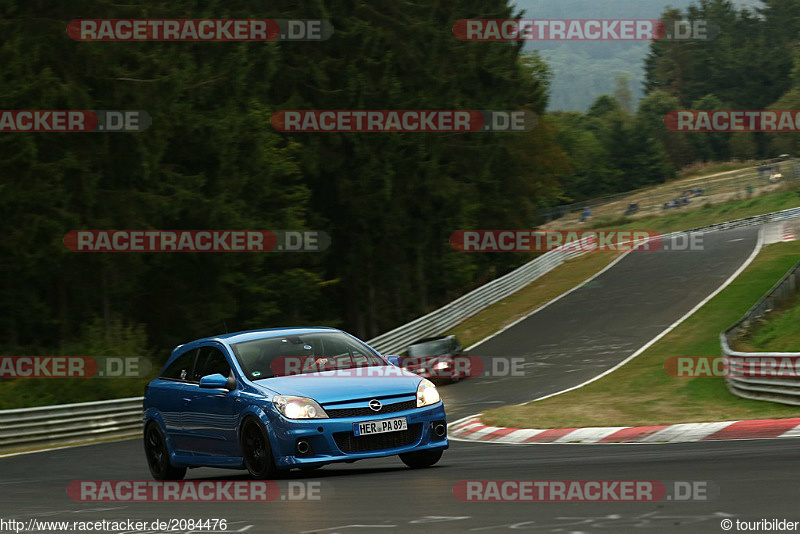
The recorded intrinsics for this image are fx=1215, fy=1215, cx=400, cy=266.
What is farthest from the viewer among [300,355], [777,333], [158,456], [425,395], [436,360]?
[436,360]

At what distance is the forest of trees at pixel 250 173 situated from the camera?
32.3m

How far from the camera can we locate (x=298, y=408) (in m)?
10.8

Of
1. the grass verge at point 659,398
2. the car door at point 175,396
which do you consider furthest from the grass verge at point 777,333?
the car door at point 175,396

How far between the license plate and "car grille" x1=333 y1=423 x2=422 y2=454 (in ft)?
0.12

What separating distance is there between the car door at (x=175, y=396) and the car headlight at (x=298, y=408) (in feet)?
6.03

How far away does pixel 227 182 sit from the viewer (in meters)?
38.7

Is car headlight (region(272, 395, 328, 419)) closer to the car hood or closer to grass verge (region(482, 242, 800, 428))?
the car hood

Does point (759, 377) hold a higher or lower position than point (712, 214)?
lower

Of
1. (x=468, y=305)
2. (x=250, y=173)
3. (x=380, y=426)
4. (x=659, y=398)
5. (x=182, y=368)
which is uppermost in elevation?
(x=250, y=173)

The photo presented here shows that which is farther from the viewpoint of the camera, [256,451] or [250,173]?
[250,173]

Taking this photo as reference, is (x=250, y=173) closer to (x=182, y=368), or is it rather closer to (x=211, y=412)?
(x=182, y=368)

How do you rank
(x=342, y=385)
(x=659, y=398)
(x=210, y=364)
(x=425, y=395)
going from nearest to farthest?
(x=342, y=385) < (x=425, y=395) < (x=210, y=364) < (x=659, y=398)

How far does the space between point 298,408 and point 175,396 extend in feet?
7.78

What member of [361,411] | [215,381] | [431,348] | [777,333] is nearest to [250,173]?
[431,348]
